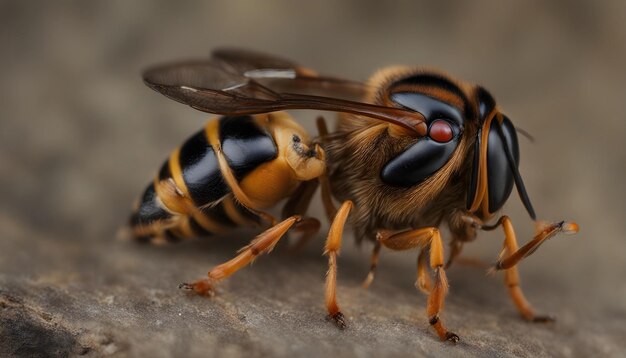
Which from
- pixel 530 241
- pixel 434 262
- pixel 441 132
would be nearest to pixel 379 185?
pixel 441 132

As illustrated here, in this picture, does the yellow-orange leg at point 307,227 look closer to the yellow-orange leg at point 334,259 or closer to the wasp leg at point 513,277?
the yellow-orange leg at point 334,259

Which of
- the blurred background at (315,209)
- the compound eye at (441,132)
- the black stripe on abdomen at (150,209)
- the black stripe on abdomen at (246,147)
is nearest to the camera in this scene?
the blurred background at (315,209)

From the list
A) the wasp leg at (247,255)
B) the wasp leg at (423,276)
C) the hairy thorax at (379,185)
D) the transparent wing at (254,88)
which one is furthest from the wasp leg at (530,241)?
the wasp leg at (247,255)

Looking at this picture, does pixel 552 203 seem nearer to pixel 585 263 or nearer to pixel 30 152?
pixel 585 263

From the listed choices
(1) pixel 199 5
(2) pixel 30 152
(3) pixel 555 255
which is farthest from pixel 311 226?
(1) pixel 199 5

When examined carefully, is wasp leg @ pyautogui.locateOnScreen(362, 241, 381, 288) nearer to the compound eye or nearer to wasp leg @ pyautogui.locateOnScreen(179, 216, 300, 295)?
wasp leg @ pyautogui.locateOnScreen(179, 216, 300, 295)

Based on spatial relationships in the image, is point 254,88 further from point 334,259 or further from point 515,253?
point 515,253

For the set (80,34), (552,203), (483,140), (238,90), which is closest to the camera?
(483,140)
